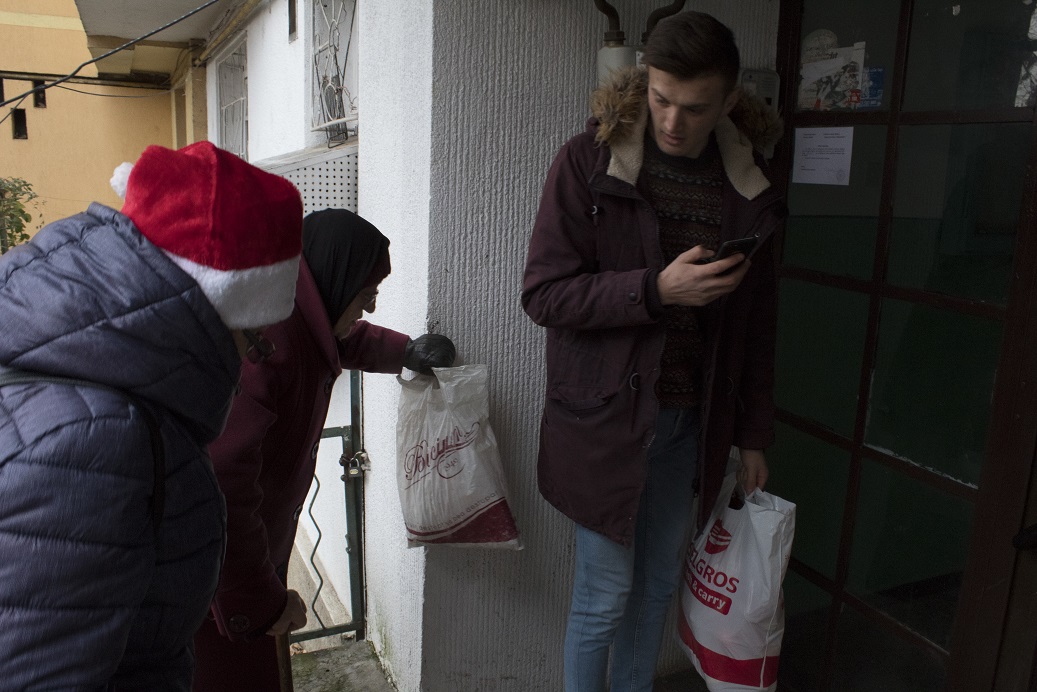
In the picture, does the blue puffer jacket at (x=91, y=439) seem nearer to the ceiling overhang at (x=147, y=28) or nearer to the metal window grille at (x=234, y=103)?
the ceiling overhang at (x=147, y=28)

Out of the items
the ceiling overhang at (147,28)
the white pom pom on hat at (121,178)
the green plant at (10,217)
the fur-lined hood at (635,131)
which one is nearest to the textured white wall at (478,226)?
the fur-lined hood at (635,131)

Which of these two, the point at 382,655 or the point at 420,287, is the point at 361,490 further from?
the point at 420,287

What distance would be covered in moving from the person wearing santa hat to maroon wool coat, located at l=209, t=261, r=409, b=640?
0.38m

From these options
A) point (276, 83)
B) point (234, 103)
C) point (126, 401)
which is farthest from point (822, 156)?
point (234, 103)

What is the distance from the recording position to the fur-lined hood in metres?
1.82

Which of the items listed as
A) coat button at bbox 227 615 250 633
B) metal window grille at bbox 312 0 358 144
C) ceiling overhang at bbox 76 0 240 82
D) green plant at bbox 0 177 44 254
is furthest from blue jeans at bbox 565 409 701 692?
green plant at bbox 0 177 44 254

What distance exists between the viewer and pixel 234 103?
780 cm

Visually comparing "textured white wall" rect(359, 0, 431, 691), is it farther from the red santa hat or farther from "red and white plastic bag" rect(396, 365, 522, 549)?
the red santa hat

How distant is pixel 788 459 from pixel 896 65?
1.17 meters

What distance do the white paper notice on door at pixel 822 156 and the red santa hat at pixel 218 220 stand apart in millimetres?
1691

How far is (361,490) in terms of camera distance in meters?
2.88

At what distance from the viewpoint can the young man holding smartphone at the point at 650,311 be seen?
176 cm

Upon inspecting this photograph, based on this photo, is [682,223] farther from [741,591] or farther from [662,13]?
[741,591]

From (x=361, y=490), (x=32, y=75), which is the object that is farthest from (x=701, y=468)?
(x=32, y=75)
